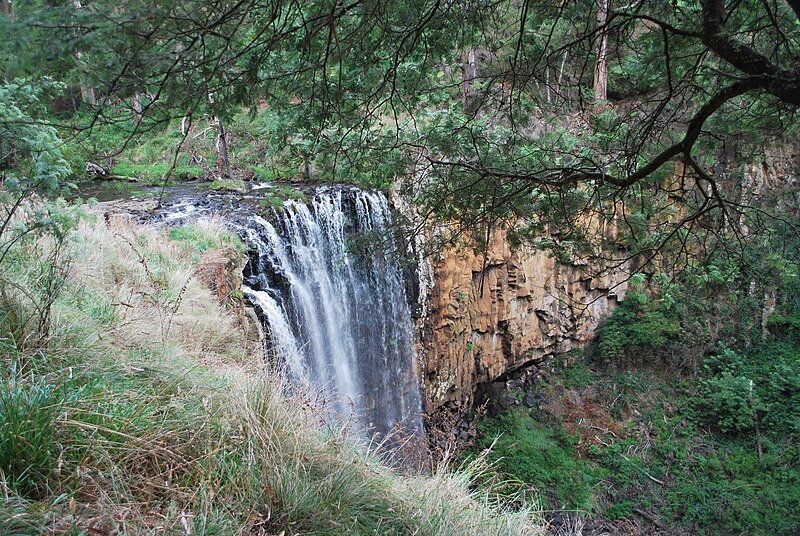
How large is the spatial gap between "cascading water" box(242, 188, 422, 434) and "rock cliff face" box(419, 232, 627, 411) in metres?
0.66

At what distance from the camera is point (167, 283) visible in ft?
15.4

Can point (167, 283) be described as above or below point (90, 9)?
below

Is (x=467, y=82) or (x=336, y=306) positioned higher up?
(x=467, y=82)

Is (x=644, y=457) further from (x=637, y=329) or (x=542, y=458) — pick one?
(x=637, y=329)

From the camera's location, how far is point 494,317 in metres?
10.8

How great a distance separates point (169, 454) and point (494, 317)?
9231 millimetres

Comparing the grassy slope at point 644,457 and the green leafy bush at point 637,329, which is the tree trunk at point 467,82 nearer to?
the grassy slope at point 644,457

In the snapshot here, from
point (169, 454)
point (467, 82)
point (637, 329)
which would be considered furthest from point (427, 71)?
point (637, 329)

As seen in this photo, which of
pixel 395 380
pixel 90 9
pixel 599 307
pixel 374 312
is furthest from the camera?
pixel 599 307

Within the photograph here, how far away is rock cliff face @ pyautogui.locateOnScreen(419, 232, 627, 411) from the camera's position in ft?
32.6

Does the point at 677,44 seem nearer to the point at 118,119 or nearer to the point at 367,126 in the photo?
the point at 367,126

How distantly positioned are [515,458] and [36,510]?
376 inches

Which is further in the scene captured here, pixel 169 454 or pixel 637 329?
pixel 637 329

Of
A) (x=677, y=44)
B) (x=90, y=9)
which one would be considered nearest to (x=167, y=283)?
(x=90, y=9)
